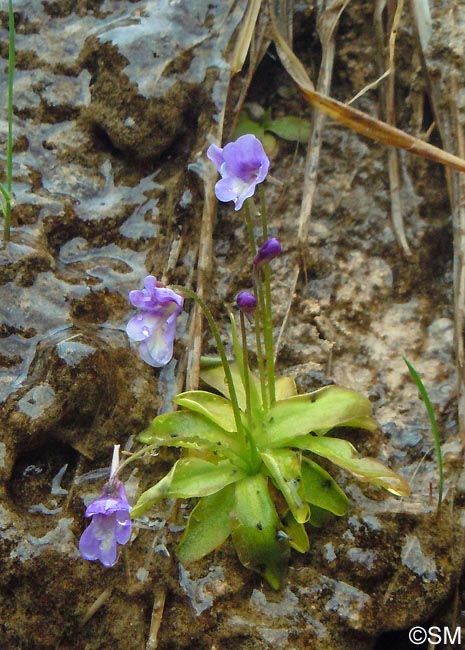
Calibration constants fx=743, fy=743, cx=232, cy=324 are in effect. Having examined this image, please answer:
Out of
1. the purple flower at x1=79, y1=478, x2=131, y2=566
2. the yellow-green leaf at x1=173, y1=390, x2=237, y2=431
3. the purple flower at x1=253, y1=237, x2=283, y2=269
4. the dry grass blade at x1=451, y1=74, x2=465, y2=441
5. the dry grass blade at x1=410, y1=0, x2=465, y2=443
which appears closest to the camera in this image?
the purple flower at x1=79, y1=478, x2=131, y2=566

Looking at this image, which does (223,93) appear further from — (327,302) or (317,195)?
(327,302)

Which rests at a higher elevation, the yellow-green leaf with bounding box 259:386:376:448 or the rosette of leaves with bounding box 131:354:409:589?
the yellow-green leaf with bounding box 259:386:376:448

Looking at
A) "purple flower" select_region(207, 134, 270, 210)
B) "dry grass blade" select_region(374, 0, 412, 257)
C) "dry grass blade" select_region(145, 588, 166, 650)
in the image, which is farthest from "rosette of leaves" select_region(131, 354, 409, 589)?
"dry grass blade" select_region(374, 0, 412, 257)

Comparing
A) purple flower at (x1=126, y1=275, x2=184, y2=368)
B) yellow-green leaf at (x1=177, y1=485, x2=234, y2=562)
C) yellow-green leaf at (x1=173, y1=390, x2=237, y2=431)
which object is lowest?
yellow-green leaf at (x1=177, y1=485, x2=234, y2=562)

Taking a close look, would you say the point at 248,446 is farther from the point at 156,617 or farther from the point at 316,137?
the point at 316,137

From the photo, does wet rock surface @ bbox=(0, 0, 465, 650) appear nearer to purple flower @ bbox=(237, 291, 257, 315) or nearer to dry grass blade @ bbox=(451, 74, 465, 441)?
dry grass blade @ bbox=(451, 74, 465, 441)

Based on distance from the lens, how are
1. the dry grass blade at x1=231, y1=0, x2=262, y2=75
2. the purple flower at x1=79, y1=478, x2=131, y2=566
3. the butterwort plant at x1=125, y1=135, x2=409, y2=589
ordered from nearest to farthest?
the purple flower at x1=79, y1=478, x2=131, y2=566
the butterwort plant at x1=125, y1=135, x2=409, y2=589
the dry grass blade at x1=231, y1=0, x2=262, y2=75
